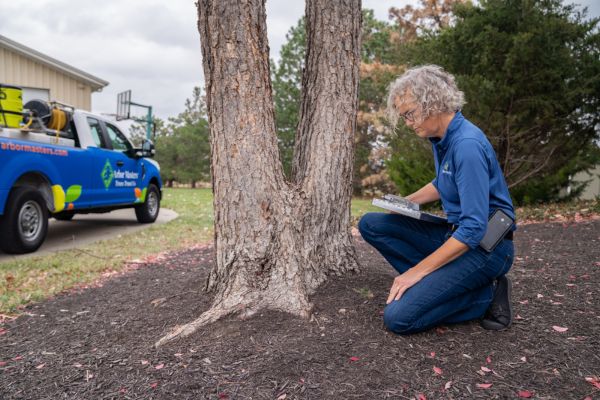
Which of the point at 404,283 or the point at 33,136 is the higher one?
the point at 33,136

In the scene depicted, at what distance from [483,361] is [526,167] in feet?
26.7

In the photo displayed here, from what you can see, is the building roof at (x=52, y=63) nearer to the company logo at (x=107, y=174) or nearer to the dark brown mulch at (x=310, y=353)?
the company logo at (x=107, y=174)

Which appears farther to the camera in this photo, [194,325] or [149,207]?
[149,207]

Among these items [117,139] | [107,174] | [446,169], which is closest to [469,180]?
[446,169]

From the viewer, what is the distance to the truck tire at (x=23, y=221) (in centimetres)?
597

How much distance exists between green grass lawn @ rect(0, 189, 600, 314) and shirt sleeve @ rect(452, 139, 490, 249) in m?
3.54

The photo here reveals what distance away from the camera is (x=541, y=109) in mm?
8984

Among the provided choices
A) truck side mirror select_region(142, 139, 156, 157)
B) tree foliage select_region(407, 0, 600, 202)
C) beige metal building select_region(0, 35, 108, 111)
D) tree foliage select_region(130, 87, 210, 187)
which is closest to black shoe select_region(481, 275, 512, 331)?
tree foliage select_region(407, 0, 600, 202)

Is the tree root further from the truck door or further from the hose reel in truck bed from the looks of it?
the truck door

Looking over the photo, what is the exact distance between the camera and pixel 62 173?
6.83 m

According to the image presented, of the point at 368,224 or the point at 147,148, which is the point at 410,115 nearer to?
the point at 368,224

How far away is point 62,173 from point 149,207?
3.29 m

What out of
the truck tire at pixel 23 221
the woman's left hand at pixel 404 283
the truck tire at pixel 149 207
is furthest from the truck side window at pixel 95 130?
the woman's left hand at pixel 404 283

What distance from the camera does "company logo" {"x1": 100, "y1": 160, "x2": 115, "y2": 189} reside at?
7.95 metres
